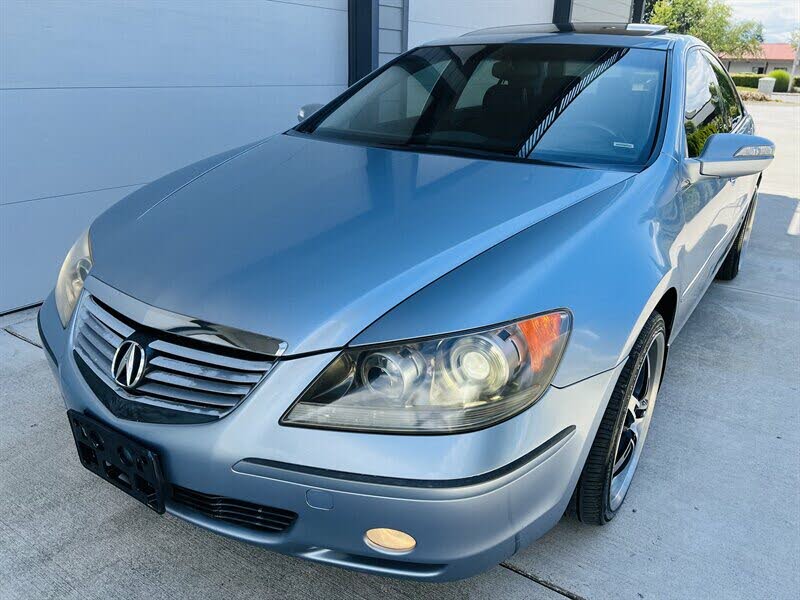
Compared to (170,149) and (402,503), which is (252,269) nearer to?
(402,503)

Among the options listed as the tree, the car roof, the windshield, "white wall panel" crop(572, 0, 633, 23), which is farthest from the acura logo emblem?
the tree

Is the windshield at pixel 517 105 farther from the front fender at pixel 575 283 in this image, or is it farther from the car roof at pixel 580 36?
the front fender at pixel 575 283

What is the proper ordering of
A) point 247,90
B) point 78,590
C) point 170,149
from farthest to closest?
1. point 247,90
2. point 170,149
3. point 78,590

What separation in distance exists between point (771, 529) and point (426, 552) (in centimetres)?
131

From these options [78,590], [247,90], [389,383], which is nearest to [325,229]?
[389,383]

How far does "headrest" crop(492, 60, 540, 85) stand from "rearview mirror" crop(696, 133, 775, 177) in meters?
0.74

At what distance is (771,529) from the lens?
7.08ft

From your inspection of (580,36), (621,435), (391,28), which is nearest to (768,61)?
(391,28)

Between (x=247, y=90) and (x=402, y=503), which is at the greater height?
(x=247, y=90)

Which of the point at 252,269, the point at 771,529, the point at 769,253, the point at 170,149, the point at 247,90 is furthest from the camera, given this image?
the point at 769,253

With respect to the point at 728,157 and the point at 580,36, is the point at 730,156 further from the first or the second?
the point at 580,36

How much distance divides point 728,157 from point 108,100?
328 cm

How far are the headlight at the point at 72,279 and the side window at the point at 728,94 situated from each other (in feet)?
10.3

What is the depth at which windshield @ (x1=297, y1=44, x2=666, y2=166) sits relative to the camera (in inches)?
97.6
